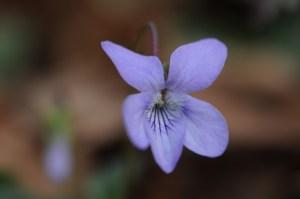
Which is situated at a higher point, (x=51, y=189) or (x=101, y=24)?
(x=101, y=24)

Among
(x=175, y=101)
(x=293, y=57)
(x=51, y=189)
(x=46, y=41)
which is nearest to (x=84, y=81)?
(x=46, y=41)

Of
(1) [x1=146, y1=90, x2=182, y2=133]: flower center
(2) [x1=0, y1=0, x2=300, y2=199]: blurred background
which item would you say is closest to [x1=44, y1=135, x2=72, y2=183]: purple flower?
(2) [x1=0, y1=0, x2=300, y2=199]: blurred background

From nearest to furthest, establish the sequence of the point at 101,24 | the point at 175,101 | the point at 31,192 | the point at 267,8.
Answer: the point at 175,101, the point at 31,192, the point at 267,8, the point at 101,24

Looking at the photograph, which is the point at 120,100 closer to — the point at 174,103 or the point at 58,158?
the point at 58,158

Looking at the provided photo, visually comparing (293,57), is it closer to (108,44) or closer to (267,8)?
(267,8)

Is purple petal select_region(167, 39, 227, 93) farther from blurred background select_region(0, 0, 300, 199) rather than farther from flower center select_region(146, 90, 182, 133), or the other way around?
blurred background select_region(0, 0, 300, 199)

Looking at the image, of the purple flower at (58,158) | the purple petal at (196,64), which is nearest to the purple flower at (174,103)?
the purple petal at (196,64)

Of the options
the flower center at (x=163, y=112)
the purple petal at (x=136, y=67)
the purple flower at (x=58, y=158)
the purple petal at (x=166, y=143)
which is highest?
the purple petal at (x=136, y=67)

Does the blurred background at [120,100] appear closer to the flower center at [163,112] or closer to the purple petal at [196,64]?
the flower center at [163,112]
